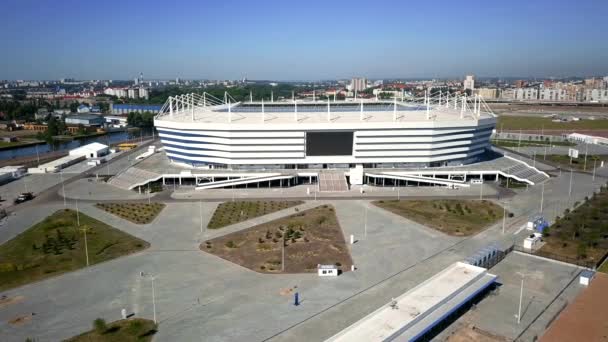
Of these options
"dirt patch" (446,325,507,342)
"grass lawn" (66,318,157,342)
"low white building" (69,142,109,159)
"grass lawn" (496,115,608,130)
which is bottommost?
"dirt patch" (446,325,507,342)

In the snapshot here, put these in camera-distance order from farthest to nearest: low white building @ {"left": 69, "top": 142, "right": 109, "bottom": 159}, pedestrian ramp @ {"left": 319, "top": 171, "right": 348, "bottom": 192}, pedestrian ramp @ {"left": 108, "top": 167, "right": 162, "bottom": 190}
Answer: low white building @ {"left": 69, "top": 142, "right": 109, "bottom": 159} < pedestrian ramp @ {"left": 108, "top": 167, "right": 162, "bottom": 190} < pedestrian ramp @ {"left": 319, "top": 171, "right": 348, "bottom": 192}

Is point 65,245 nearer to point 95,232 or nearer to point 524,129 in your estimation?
point 95,232

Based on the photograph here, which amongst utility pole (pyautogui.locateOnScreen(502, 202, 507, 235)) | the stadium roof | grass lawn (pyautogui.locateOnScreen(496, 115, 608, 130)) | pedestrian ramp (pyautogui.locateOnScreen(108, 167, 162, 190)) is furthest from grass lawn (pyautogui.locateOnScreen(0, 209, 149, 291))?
grass lawn (pyautogui.locateOnScreen(496, 115, 608, 130))

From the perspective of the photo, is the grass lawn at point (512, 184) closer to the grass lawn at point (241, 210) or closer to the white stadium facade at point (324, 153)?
the white stadium facade at point (324, 153)

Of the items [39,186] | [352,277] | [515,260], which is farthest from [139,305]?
[39,186]

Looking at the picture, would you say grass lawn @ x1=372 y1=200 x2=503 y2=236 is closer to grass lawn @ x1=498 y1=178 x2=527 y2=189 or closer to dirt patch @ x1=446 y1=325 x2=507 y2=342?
grass lawn @ x1=498 y1=178 x2=527 y2=189

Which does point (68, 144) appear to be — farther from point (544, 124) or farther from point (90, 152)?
point (544, 124)

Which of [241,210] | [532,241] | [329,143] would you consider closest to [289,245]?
[241,210]
